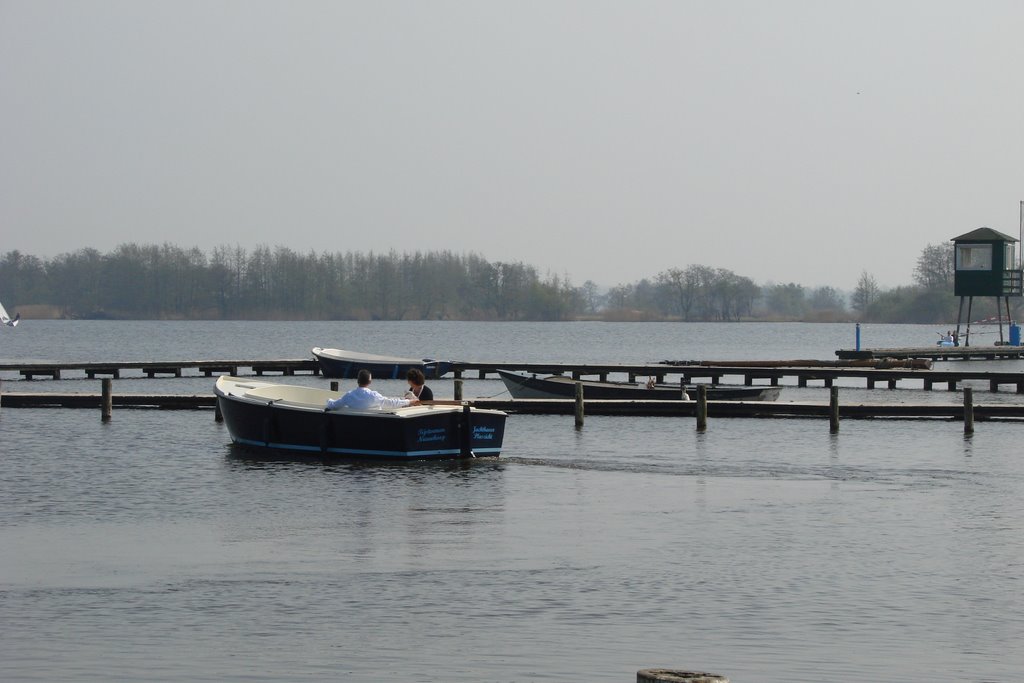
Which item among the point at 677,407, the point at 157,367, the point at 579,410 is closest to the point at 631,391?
the point at 677,407

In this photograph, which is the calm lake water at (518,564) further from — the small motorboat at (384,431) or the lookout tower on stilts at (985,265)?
the lookout tower on stilts at (985,265)

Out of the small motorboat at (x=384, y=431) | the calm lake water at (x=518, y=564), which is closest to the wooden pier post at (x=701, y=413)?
the calm lake water at (x=518, y=564)

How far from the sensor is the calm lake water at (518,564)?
13016 mm

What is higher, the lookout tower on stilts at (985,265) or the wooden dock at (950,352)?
Answer: the lookout tower on stilts at (985,265)

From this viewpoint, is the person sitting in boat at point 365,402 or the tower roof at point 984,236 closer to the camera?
the person sitting in boat at point 365,402

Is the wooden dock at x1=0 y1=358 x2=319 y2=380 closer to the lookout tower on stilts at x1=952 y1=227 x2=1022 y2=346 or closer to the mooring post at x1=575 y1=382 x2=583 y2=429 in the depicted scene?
the mooring post at x1=575 y1=382 x2=583 y2=429

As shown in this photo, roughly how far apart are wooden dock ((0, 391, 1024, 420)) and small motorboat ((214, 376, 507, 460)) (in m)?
6.50

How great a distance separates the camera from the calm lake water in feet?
42.7

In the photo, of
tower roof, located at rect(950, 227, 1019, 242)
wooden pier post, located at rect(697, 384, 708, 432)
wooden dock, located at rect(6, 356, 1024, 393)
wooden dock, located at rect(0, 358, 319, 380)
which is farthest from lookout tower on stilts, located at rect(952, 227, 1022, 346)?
wooden pier post, located at rect(697, 384, 708, 432)

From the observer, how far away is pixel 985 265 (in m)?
81.4

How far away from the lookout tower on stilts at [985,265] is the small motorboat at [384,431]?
59861 mm

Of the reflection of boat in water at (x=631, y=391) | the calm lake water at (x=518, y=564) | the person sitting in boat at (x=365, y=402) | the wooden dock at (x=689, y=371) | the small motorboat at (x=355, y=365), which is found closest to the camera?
the calm lake water at (x=518, y=564)

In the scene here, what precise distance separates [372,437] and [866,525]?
10536mm

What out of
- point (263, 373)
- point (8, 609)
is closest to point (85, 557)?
point (8, 609)
